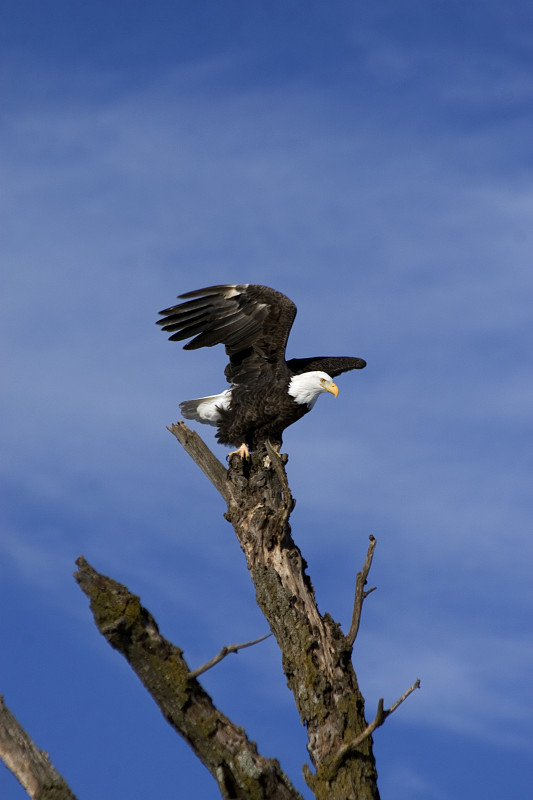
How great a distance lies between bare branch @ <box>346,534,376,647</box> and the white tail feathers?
4296mm

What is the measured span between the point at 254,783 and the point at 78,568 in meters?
1.87

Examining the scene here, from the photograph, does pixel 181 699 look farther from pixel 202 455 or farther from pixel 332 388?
pixel 332 388

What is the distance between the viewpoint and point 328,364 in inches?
484

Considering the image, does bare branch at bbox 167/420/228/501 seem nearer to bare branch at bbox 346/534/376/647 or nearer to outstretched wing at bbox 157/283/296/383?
outstretched wing at bbox 157/283/296/383

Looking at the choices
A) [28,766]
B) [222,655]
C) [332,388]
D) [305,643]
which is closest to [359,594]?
[305,643]

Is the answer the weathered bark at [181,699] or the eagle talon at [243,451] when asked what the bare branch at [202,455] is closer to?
the eagle talon at [243,451]

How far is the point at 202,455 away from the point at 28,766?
14.6ft

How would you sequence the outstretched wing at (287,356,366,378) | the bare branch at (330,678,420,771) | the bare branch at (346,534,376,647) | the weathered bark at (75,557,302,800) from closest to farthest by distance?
1. the weathered bark at (75,557,302,800)
2. the bare branch at (330,678,420,771)
3. the bare branch at (346,534,376,647)
4. the outstretched wing at (287,356,366,378)

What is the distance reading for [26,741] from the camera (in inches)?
216

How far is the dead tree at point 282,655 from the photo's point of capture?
5.64 metres

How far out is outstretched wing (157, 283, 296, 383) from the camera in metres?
10.6

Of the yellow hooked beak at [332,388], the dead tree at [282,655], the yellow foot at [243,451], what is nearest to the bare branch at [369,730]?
the dead tree at [282,655]

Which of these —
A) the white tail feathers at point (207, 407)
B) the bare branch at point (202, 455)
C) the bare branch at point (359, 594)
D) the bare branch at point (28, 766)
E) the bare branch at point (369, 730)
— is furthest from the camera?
the white tail feathers at point (207, 407)

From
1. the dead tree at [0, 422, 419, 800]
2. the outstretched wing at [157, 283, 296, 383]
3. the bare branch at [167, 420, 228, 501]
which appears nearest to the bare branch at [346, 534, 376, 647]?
the dead tree at [0, 422, 419, 800]
